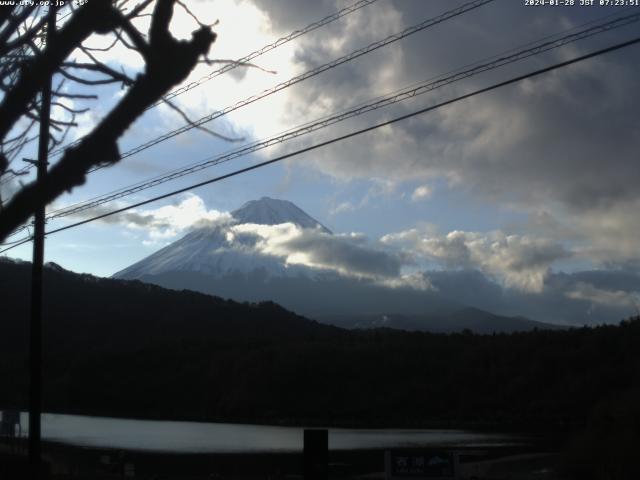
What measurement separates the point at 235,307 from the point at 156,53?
15517 cm

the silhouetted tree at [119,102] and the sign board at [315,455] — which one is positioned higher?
the silhouetted tree at [119,102]

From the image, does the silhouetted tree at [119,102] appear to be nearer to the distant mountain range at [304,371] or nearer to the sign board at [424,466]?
the sign board at [424,466]

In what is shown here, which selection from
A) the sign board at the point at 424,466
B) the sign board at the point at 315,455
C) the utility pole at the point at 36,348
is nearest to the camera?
the sign board at the point at 315,455

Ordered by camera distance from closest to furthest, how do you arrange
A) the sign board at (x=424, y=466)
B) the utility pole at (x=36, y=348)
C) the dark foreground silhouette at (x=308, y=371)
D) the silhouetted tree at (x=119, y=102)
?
the silhouetted tree at (x=119, y=102) → the sign board at (x=424, y=466) → the utility pole at (x=36, y=348) → the dark foreground silhouette at (x=308, y=371)

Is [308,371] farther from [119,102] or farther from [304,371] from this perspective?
Answer: [119,102]

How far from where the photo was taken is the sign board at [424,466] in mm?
15430

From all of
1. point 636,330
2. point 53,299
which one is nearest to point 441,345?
point 636,330

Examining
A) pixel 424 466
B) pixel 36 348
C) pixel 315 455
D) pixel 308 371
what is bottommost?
pixel 308 371

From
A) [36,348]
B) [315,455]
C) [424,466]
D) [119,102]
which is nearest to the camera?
[119,102]

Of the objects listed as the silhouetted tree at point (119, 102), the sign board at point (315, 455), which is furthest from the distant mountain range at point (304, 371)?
the silhouetted tree at point (119, 102)

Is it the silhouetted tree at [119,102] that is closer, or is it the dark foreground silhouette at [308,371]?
the silhouetted tree at [119,102]

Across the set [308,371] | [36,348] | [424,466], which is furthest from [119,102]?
[308,371]

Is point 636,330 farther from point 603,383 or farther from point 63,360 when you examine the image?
point 63,360

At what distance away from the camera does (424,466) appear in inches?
611
